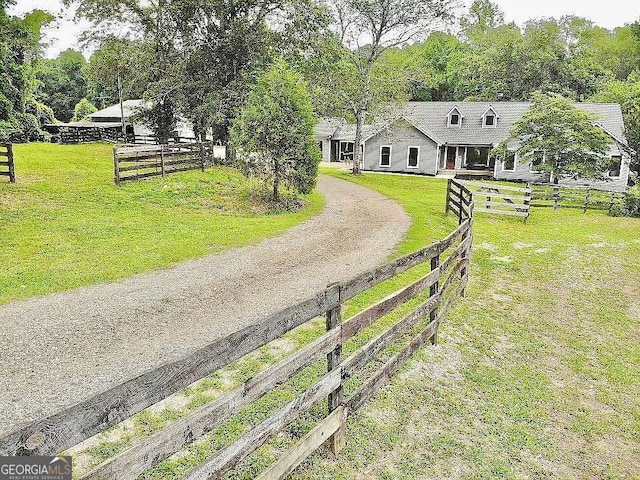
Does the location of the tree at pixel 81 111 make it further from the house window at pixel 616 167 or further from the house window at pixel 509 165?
the house window at pixel 616 167

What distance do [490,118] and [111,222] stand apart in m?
30.2

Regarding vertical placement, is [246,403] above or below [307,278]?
above

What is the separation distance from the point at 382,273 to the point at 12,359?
4521 millimetres

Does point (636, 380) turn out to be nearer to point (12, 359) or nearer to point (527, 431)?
point (527, 431)

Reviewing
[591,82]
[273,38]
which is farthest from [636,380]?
[591,82]

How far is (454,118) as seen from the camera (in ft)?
121

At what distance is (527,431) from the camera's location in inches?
191

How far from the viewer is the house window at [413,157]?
35.3 meters

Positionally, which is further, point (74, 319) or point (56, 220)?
point (56, 220)

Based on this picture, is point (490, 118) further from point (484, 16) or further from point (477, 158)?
point (484, 16)

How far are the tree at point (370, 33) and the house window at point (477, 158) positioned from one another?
10.1m

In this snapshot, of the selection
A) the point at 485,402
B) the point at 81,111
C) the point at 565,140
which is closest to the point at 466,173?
the point at 565,140

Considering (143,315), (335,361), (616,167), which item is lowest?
(143,315)

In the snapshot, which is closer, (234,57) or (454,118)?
(234,57)
